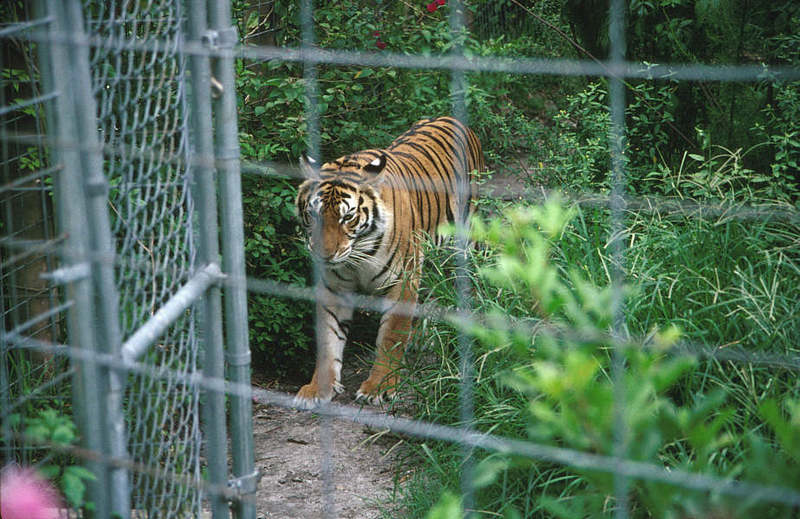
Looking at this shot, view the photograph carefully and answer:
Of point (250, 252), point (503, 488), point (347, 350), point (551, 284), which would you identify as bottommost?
point (347, 350)

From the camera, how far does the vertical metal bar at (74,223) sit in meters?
1.25

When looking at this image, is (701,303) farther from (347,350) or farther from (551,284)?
(347,350)

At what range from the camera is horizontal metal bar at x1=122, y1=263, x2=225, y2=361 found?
4.50ft

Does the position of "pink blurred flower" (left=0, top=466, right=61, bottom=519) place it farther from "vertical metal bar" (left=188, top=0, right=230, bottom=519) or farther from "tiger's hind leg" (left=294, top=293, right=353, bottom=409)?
"tiger's hind leg" (left=294, top=293, right=353, bottom=409)

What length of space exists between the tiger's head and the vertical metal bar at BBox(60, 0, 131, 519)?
157 centimetres

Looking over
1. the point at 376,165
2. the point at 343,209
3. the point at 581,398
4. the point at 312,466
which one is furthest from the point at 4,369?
the point at 581,398

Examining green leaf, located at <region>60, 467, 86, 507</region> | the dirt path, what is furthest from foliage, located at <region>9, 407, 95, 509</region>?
the dirt path

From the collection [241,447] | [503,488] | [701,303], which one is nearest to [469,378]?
[503,488]

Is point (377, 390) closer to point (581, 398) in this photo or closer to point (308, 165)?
point (308, 165)

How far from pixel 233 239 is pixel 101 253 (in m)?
0.39

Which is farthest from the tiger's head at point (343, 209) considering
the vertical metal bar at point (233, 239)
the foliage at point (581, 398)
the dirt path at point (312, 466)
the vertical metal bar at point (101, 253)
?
the vertical metal bar at point (101, 253)

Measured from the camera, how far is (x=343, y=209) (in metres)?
3.00

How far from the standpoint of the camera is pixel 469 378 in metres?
2.38

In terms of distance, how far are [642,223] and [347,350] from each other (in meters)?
1.52
